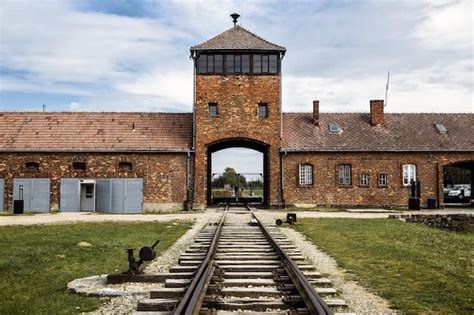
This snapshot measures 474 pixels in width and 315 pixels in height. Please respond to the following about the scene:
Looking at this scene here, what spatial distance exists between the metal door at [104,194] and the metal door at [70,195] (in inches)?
44.7

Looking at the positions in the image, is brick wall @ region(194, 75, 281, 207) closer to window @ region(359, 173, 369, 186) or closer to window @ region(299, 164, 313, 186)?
window @ region(299, 164, 313, 186)

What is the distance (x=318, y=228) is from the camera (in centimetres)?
1775

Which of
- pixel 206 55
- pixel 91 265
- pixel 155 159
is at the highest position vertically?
pixel 206 55

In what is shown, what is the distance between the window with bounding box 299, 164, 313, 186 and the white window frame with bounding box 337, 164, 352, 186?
5.81 feet

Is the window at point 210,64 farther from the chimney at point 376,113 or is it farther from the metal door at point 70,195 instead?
the chimney at point 376,113

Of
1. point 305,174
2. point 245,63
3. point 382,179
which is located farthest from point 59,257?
point 382,179

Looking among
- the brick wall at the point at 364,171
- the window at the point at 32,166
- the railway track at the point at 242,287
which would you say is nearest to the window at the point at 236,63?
the brick wall at the point at 364,171

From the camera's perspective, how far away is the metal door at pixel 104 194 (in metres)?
29.5

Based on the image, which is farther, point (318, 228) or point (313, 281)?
point (318, 228)

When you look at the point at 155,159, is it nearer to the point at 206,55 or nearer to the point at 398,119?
the point at 206,55

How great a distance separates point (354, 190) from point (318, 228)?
14072 millimetres

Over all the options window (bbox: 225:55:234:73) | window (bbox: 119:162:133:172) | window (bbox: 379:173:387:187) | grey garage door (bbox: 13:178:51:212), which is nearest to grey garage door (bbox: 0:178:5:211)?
grey garage door (bbox: 13:178:51:212)

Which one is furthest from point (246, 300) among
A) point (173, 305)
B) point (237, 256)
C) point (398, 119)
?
point (398, 119)

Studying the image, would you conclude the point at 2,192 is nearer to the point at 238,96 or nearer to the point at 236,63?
the point at 238,96
